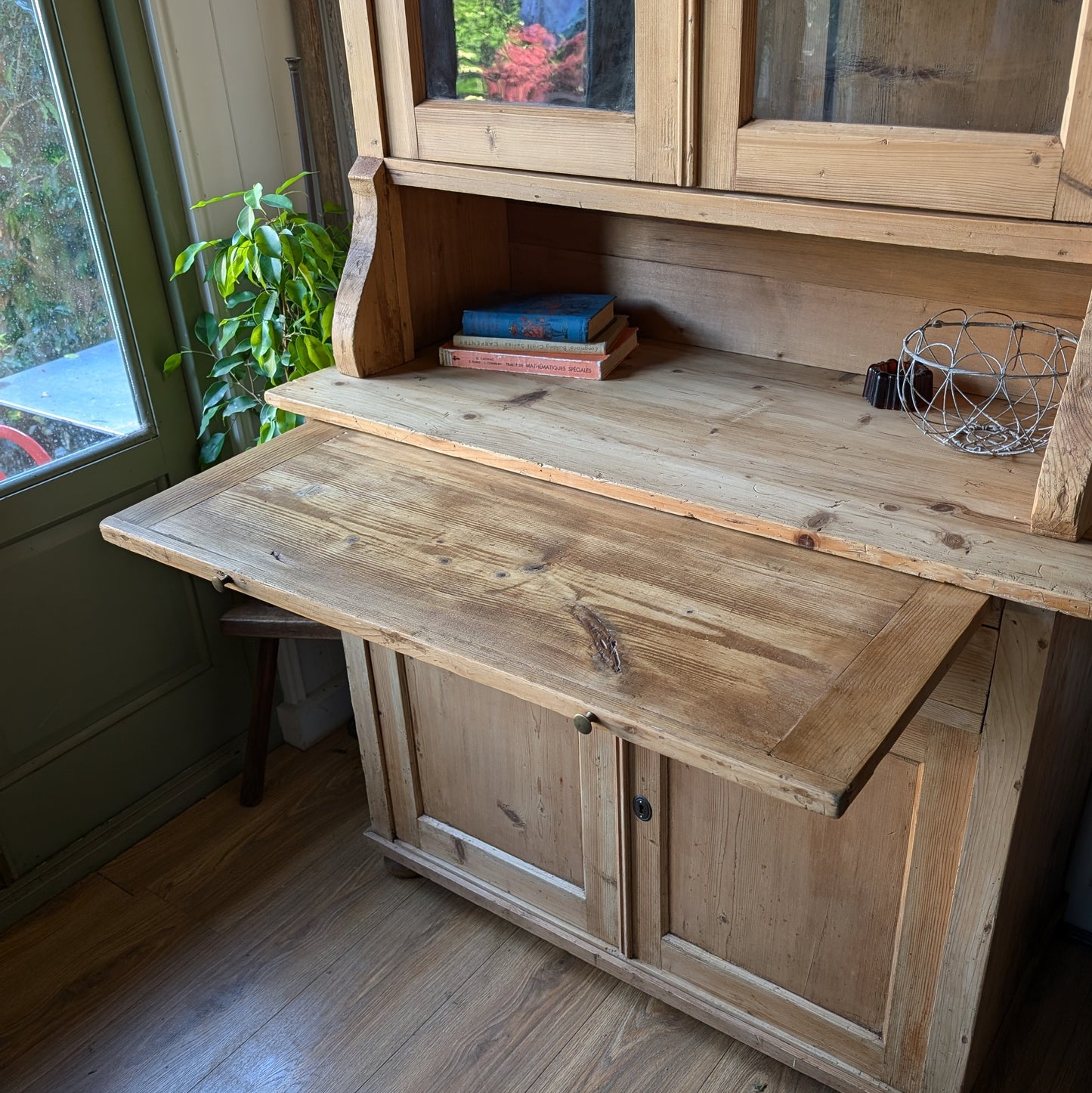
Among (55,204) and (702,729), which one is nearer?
(702,729)

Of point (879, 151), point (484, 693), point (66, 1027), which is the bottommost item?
point (66, 1027)

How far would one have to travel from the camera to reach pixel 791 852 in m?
1.40

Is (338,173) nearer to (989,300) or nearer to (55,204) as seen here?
(55,204)

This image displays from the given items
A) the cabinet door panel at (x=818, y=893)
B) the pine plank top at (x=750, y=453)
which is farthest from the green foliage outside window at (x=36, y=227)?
the cabinet door panel at (x=818, y=893)

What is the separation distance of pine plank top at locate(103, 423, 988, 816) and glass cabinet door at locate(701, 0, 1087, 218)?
1.28ft

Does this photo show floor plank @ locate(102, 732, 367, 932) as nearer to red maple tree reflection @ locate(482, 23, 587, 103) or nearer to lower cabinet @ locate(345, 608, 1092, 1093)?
lower cabinet @ locate(345, 608, 1092, 1093)

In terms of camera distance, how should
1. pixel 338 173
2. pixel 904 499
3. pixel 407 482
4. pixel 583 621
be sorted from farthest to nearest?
1. pixel 338 173
2. pixel 407 482
3. pixel 904 499
4. pixel 583 621

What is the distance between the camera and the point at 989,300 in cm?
141

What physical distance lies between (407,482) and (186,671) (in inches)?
40.0

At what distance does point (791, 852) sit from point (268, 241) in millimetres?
1170

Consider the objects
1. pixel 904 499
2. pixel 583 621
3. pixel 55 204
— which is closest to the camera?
pixel 583 621

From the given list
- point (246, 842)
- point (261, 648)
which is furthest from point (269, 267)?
point (246, 842)

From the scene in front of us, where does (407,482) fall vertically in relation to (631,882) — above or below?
above

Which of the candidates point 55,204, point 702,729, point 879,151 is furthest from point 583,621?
point 55,204
